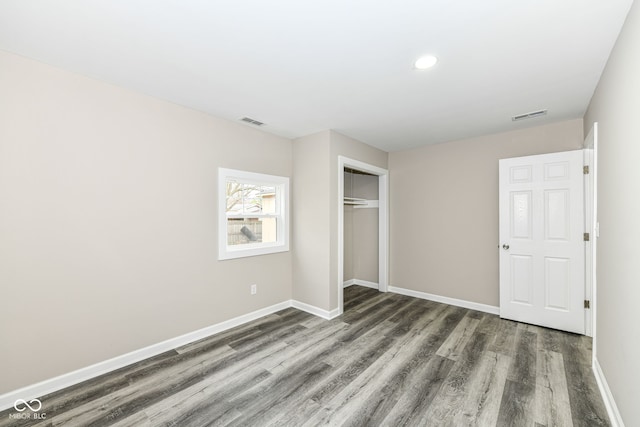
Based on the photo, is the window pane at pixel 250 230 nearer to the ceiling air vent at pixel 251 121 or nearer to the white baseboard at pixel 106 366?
the white baseboard at pixel 106 366

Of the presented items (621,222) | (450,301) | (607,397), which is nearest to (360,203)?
(450,301)

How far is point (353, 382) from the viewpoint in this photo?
7.20ft

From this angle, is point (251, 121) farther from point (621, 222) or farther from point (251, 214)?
point (621, 222)

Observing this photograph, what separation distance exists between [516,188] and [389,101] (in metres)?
2.10

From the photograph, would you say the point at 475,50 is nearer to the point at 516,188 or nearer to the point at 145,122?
the point at 516,188

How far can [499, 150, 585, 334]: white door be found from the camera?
3049 mm

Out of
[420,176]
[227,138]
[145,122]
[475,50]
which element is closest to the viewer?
[475,50]

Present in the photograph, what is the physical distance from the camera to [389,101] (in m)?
2.70

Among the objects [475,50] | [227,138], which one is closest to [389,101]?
[475,50]

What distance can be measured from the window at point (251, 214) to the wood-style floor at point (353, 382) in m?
1.02

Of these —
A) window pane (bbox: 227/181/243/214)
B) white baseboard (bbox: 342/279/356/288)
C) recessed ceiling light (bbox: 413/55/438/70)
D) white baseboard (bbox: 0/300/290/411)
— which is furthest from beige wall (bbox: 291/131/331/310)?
recessed ceiling light (bbox: 413/55/438/70)

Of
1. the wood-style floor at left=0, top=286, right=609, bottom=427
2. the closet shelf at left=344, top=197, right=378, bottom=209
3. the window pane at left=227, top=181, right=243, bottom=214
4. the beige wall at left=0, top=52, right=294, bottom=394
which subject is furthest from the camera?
the closet shelf at left=344, top=197, right=378, bottom=209

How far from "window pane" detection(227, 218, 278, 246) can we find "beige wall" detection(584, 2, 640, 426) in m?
3.39

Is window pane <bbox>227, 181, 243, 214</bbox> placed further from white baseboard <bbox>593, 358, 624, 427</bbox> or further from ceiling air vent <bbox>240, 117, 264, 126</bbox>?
white baseboard <bbox>593, 358, 624, 427</bbox>
